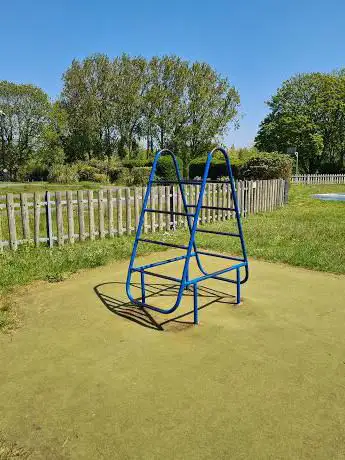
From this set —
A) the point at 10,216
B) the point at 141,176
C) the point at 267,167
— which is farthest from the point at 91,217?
the point at 141,176

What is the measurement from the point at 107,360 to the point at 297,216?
1017cm

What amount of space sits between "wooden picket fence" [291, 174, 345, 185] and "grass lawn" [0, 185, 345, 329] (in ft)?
82.0

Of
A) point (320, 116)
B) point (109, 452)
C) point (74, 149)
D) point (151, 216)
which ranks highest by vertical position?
point (320, 116)

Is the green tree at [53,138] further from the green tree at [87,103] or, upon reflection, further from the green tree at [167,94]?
the green tree at [167,94]

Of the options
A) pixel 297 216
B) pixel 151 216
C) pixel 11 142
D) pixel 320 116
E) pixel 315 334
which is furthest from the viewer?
pixel 320 116

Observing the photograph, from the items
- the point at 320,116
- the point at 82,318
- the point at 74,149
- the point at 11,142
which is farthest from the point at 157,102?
the point at 82,318

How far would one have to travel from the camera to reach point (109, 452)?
236cm

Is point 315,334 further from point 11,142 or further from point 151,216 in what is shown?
point 11,142

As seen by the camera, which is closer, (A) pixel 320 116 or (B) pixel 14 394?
(B) pixel 14 394

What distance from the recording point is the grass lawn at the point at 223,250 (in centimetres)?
610

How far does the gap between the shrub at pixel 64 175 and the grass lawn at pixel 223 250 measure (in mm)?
18043

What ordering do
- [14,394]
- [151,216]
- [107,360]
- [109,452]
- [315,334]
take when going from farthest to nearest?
[151,216], [315,334], [107,360], [14,394], [109,452]

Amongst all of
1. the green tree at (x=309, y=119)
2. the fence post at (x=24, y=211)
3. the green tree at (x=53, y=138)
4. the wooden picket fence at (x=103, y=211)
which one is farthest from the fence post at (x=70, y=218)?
the green tree at (x=309, y=119)

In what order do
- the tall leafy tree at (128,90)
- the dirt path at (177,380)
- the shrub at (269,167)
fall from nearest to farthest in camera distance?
the dirt path at (177,380)
the shrub at (269,167)
the tall leafy tree at (128,90)
